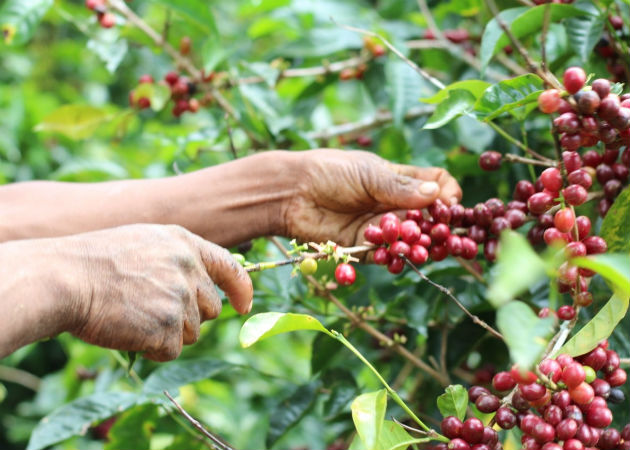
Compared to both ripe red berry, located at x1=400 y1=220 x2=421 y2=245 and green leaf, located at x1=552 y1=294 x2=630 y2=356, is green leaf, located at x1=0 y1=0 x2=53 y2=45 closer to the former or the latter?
ripe red berry, located at x1=400 y1=220 x2=421 y2=245

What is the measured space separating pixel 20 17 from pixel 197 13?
1.83ft

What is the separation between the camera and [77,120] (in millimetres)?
2455

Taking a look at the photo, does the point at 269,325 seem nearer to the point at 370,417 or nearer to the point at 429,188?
the point at 370,417

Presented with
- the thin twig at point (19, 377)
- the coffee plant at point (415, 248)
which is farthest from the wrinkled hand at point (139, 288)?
the thin twig at point (19, 377)

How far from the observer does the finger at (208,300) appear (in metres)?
1.33

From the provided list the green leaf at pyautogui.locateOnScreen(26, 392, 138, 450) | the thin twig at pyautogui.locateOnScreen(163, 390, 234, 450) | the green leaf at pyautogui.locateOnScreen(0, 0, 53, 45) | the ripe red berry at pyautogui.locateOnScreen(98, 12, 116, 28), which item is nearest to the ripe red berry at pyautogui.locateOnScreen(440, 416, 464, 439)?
the thin twig at pyautogui.locateOnScreen(163, 390, 234, 450)

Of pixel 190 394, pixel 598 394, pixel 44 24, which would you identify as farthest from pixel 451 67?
pixel 44 24

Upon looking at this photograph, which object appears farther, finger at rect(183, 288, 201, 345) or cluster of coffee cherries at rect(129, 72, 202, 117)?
cluster of coffee cherries at rect(129, 72, 202, 117)

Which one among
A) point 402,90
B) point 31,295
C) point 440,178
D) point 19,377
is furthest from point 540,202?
point 19,377

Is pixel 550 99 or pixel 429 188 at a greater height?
pixel 550 99

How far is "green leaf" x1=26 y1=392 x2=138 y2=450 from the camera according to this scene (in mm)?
1771

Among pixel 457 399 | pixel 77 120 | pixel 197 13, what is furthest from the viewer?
pixel 77 120

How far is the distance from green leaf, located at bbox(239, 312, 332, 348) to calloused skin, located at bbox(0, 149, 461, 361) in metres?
0.21

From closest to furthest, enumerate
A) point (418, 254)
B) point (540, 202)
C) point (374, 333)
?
point (540, 202) < point (418, 254) < point (374, 333)
